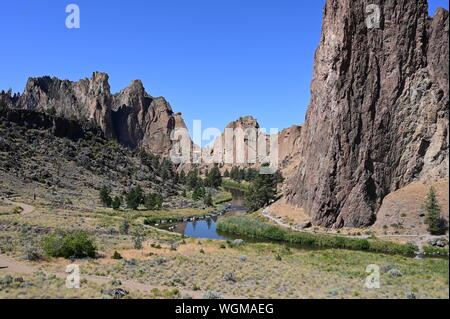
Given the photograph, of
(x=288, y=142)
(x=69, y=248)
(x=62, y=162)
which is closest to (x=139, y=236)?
(x=69, y=248)

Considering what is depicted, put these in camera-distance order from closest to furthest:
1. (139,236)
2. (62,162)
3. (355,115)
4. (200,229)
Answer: (139,236), (355,115), (200,229), (62,162)

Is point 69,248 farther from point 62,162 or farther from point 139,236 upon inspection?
point 62,162

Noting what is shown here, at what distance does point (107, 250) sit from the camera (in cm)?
3494

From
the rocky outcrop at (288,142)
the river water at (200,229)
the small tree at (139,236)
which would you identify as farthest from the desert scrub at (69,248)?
the rocky outcrop at (288,142)

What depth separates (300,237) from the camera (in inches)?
1882

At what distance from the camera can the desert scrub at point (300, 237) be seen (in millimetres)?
36603

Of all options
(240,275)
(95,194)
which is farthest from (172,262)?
(95,194)

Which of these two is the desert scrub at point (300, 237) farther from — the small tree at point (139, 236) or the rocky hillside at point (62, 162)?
the rocky hillside at point (62, 162)

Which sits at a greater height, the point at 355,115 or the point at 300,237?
the point at 355,115

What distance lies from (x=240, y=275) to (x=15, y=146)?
94.2 meters

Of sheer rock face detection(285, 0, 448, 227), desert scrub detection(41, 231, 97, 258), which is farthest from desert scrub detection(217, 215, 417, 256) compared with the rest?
desert scrub detection(41, 231, 97, 258)

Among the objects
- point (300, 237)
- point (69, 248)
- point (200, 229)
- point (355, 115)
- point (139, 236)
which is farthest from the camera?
point (200, 229)
